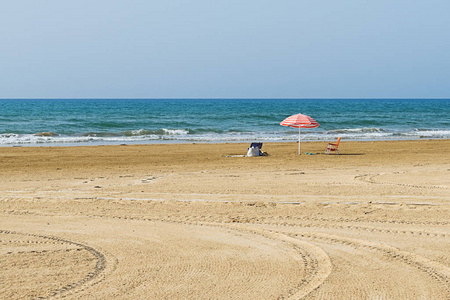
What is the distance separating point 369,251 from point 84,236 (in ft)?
12.2

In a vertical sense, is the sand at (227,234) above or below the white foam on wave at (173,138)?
above

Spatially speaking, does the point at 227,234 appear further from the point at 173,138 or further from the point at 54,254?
the point at 173,138

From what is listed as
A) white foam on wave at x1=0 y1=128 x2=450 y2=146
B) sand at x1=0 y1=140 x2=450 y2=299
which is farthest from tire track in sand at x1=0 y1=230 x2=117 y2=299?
white foam on wave at x1=0 y1=128 x2=450 y2=146

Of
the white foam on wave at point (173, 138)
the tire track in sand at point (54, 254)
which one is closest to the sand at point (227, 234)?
the tire track in sand at point (54, 254)

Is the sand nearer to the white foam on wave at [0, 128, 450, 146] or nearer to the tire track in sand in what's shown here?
the tire track in sand

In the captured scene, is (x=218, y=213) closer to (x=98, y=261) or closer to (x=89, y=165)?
(x=98, y=261)

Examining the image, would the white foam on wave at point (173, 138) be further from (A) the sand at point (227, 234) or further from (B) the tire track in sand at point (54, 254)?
(B) the tire track in sand at point (54, 254)

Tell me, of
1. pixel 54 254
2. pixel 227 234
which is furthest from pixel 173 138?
pixel 54 254

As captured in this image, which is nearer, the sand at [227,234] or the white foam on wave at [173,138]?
the sand at [227,234]

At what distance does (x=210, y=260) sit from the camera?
6094mm

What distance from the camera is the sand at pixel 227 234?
5.20m

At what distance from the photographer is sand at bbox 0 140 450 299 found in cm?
520

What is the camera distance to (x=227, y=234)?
24.0 feet

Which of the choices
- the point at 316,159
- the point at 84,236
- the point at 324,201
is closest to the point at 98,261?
the point at 84,236
